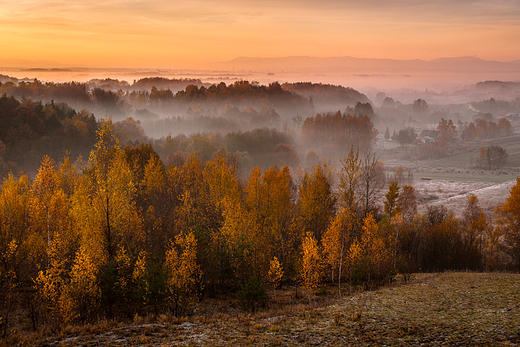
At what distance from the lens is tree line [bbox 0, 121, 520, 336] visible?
A: 27.7m

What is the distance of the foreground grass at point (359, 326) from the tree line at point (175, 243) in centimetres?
465

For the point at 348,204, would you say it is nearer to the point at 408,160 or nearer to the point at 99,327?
the point at 99,327

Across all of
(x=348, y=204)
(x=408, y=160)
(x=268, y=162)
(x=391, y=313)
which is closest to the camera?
(x=391, y=313)

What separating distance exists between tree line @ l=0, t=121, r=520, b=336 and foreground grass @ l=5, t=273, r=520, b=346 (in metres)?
4.65

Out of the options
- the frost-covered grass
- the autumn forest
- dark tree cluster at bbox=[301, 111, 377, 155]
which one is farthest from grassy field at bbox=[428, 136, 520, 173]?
the autumn forest

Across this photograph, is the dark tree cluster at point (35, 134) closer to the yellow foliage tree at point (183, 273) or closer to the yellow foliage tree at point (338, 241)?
the yellow foliage tree at point (183, 273)

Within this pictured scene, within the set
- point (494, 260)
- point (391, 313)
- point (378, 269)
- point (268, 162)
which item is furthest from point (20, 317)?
point (268, 162)

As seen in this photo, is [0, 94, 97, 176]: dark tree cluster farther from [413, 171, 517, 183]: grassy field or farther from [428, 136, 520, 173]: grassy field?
[428, 136, 520, 173]: grassy field

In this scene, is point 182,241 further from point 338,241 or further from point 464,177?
point 464,177

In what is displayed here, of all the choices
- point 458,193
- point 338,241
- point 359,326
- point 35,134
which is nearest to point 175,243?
point 338,241

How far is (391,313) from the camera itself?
23203 mm

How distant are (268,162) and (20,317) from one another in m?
91.8

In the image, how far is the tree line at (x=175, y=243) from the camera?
90.9ft

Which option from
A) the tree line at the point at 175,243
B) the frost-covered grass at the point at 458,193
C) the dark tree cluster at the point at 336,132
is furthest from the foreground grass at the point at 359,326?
the dark tree cluster at the point at 336,132
